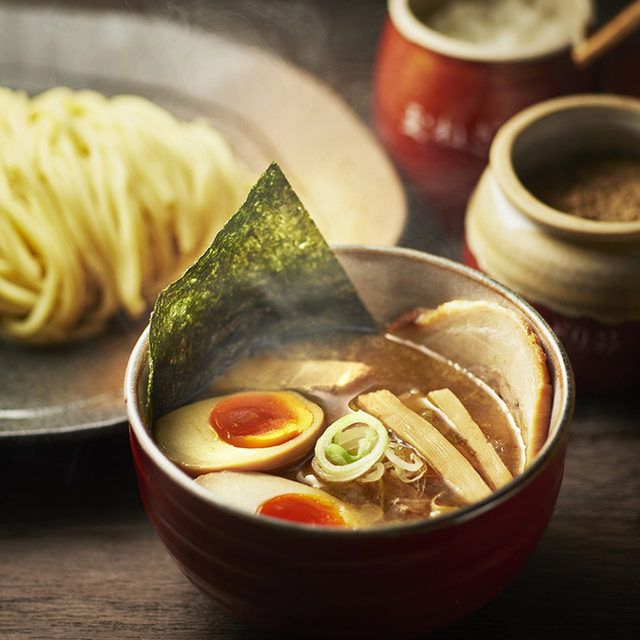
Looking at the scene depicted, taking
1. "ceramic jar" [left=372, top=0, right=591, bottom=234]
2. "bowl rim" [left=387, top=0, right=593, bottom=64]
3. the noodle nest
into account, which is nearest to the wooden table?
the noodle nest

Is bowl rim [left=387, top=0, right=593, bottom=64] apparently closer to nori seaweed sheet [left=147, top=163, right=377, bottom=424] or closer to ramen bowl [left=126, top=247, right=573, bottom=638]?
nori seaweed sheet [left=147, top=163, right=377, bottom=424]

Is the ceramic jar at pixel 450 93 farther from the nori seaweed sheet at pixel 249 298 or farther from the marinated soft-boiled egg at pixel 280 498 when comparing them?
the marinated soft-boiled egg at pixel 280 498

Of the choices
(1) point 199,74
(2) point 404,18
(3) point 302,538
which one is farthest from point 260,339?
(1) point 199,74

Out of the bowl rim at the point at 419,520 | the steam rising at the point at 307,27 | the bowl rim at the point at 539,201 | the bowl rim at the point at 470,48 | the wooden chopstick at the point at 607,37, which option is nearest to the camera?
the bowl rim at the point at 419,520

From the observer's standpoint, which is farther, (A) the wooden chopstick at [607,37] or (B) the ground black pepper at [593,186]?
(A) the wooden chopstick at [607,37]

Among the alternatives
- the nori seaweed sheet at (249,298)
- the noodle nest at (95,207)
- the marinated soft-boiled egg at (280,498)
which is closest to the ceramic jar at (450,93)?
the noodle nest at (95,207)

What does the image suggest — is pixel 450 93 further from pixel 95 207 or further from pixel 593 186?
pixel 95 207
